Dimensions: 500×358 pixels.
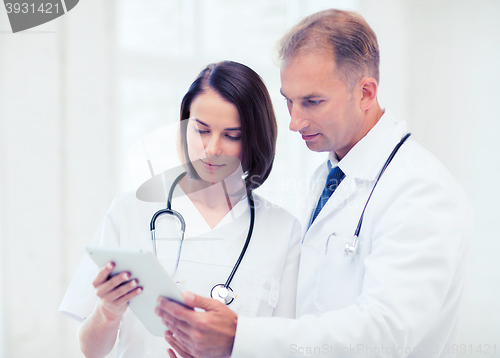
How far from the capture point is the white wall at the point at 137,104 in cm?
152

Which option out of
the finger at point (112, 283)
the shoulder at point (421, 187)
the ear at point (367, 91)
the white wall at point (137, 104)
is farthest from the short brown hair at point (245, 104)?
the white wall at point (137, 104)

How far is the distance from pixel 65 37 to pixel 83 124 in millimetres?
367

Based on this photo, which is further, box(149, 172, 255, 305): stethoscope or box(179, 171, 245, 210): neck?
box(179, 171, 245, 210): neck

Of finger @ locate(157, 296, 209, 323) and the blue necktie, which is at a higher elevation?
the blue necktie

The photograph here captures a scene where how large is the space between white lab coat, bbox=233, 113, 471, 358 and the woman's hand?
0.24 meters

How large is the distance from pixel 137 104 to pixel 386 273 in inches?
56.5

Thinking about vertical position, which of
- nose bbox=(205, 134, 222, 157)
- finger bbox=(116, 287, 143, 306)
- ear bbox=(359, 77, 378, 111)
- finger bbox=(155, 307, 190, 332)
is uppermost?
ear bbox=(359, 77, 378, 111)

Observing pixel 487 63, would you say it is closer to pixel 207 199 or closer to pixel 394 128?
pixel 394 128

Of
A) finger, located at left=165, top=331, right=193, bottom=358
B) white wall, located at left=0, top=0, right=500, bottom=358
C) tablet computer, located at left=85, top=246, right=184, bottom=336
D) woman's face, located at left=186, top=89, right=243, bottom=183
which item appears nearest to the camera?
tablet computer, located at left=85, top=246, right=184, bottom=336

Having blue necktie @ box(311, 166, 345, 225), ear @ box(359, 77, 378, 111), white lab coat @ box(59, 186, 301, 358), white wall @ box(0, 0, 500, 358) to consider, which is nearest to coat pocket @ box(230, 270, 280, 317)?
white lab coat @ box(59, 186, 301, 358)

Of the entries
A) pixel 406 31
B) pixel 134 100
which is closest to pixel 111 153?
pixel 134 100

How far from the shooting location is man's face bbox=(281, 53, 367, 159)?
1043 millimetres

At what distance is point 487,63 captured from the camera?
1878mm

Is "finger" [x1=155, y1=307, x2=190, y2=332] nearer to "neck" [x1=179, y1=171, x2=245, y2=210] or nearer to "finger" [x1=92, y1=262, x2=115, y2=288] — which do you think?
"finger" [x1=92, y1=262, x2=115, y2=288]
